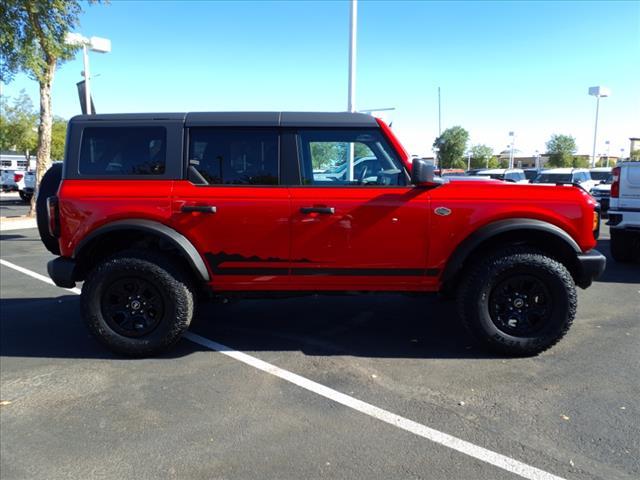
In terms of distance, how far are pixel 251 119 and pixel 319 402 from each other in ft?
7.60

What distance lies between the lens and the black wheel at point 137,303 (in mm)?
4141

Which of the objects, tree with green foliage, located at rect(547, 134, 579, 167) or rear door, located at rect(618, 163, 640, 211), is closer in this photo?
rear door, located at rect(618, 163, 640, 211)

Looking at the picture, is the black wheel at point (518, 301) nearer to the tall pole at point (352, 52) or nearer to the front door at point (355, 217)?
the front door at point (355, 217)

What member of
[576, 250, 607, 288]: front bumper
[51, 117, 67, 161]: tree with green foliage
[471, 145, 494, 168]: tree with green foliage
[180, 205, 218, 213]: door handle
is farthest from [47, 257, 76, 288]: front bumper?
[471, 145, 494, 168]: tree with green foliage

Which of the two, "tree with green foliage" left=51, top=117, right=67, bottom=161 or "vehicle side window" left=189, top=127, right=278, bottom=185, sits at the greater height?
"tree with green foliage" left=51, top=117, right=67, bottom=161

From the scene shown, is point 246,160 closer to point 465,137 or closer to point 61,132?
point 61,132

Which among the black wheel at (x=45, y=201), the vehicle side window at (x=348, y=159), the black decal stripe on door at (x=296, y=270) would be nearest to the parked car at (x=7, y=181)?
the black wheel at (x=45, y=201)

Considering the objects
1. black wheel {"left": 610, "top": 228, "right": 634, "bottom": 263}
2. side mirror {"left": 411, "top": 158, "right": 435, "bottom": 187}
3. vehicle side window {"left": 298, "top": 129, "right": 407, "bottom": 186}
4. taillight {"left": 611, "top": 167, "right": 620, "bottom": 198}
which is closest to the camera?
side mirror {"left": 411, "top": 158, "right": 435, "bottom": 187}

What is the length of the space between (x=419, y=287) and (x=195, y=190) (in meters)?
2.03

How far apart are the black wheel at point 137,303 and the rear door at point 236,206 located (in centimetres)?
34

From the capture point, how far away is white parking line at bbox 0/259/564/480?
104 inches

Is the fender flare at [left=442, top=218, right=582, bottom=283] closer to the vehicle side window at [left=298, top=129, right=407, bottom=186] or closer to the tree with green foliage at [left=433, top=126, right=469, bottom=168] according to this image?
the vehicle side window at [left=298, top=129, right=407, bottom=186]

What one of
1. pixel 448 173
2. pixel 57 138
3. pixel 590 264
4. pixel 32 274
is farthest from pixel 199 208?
pixel 57 138

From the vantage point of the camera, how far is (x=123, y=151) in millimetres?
4219
